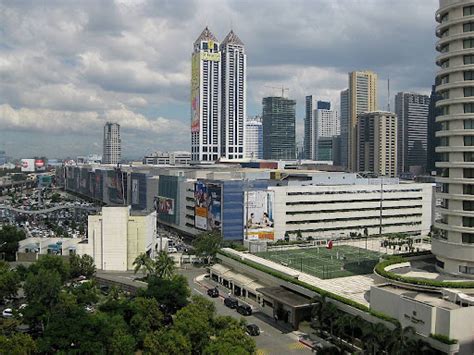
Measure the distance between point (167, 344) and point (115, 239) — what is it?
3734 centimetres

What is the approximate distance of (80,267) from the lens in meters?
59.9

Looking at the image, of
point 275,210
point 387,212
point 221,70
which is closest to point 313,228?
point 275,210

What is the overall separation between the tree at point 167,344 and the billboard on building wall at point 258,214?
160 ft

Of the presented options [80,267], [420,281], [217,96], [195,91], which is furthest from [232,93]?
[420,281]

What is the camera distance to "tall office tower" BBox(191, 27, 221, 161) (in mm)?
180450

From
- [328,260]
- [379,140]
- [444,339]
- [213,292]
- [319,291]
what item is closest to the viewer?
[444,339]

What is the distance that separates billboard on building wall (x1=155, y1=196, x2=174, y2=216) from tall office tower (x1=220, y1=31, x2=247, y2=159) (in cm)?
8007

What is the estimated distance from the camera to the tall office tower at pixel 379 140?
189125 mm

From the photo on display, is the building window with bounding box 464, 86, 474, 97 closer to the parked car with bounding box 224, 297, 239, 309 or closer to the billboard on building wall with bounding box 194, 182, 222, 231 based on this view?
the parked car with bounding box 224, 297, 239, 309

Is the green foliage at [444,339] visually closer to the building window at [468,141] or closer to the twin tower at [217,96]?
the building window at [468,141]

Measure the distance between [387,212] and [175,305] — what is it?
59.2m

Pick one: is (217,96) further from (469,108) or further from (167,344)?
(167,344)

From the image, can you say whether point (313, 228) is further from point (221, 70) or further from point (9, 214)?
point (221, 70)

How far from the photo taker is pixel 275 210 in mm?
82938
